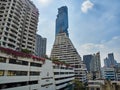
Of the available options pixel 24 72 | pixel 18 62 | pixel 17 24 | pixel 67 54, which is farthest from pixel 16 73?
pixel 67 54

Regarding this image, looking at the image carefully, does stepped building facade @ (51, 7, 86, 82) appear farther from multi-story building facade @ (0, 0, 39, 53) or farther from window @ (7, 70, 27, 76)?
window @ (7, 70, 27, 76)

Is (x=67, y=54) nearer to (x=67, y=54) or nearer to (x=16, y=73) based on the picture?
(x=67, y=54)

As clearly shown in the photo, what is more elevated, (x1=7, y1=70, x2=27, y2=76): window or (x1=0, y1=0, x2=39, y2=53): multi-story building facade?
(x1=0, y1=0, x2=39, y2=53): multi-story building facade

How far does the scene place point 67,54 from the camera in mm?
118250

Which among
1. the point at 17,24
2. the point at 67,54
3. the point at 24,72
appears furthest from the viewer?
the point at 67,54

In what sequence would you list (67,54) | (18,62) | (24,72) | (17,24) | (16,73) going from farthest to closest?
(67,54) → (17,24) → (24,72) → (18,62) → (16,73)

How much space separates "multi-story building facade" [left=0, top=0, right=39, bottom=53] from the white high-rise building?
163ft

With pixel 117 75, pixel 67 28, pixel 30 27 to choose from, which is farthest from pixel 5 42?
pixel 67 28

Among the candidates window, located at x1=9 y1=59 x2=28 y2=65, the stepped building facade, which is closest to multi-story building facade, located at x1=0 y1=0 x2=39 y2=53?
window, located at x1=9 y1=59 x2=28 y2=65

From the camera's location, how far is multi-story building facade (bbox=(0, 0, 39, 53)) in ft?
177

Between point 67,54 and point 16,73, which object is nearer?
point 16,73

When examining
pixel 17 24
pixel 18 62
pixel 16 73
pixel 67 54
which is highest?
pixel 17 24

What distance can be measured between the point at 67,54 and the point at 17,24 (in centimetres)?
6542

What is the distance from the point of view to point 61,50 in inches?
4786
